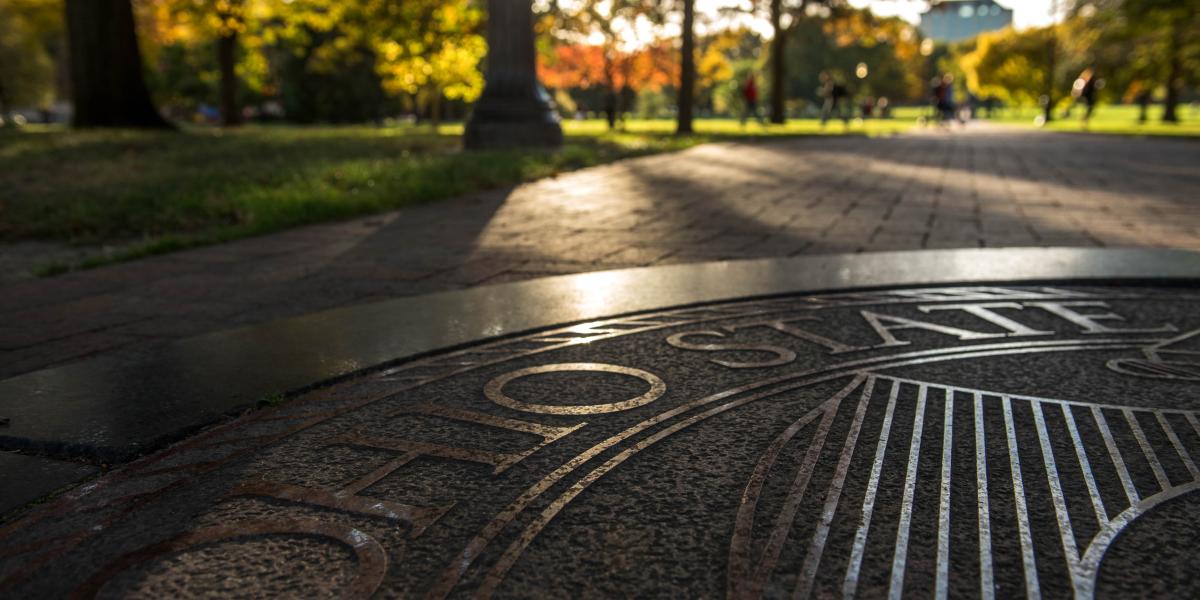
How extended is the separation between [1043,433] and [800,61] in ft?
251

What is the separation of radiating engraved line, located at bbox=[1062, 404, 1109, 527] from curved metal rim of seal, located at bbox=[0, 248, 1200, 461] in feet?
5.62

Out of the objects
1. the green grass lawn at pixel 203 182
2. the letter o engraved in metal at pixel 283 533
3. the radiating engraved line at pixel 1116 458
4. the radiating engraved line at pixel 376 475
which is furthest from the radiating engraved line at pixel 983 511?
the green grass lawn at pixel 203 182

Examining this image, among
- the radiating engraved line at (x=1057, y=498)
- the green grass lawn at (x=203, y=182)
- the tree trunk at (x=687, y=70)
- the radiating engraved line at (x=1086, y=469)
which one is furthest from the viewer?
the tree trunk at (x=687, y=70)

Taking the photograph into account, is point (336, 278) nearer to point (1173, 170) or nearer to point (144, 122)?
point (1173, 170)

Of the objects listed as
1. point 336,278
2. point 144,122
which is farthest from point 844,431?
point 144,122

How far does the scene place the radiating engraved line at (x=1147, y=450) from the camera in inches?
79.4

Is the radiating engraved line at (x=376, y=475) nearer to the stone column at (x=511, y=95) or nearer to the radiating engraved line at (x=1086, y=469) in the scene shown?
the radiating engraved line at (x=1086, y=469)

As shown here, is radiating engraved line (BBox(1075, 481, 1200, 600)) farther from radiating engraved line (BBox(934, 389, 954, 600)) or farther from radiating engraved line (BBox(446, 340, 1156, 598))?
radiating engraved line (BBox(446, 340, 1156, 598))

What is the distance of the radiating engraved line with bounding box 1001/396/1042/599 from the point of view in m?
1.59

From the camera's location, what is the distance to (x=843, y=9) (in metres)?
29.2

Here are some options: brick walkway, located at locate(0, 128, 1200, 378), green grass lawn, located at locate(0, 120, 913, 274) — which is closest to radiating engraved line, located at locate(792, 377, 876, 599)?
brick walkway, located at locate(0, 128, 1200, 378)

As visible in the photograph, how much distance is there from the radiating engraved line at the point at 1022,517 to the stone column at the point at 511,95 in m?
11.1

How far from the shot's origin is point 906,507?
189 cm

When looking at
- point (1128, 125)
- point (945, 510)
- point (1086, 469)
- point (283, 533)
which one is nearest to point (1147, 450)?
point (1086, 469)
